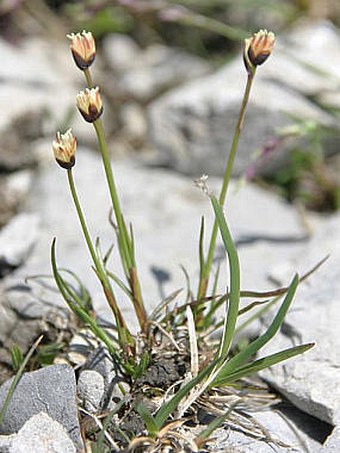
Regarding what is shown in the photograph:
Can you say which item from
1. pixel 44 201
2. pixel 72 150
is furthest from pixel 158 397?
pixel 44 201

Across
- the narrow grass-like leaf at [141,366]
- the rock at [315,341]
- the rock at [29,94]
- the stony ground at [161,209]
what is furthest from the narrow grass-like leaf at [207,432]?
the rock at [29,94]

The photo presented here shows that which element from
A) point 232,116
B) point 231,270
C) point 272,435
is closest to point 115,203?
point 231,270

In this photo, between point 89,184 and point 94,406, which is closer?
point 94,406

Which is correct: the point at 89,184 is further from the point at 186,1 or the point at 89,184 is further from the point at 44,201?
the point at 186,1

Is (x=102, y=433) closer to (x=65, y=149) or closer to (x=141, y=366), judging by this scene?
(x=141, y=366)

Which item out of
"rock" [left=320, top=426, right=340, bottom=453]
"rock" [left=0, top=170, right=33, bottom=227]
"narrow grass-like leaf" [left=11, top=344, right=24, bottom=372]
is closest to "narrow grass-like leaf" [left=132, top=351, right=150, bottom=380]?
"narrow grass-like leaf" [left=11, top=344, right=24, bottom=372]

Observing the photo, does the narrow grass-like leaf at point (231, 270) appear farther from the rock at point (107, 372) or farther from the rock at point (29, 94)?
the rock at point (29, 94)
